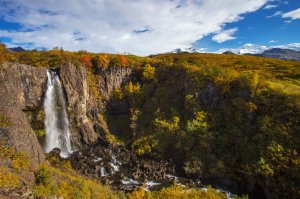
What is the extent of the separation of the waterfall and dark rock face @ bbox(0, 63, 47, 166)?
3.94 feet

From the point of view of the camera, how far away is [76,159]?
41.8 meters

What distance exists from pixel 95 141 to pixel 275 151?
27.4 metres

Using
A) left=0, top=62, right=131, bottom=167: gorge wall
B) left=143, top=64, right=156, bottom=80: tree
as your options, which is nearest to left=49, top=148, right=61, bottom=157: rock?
left=0, top=62, right=131, bottom=167: gorge wall

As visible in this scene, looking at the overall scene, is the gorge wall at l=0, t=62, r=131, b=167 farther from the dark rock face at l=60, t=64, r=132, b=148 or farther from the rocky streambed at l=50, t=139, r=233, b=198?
the rocky streambed at l=50, t=139, r=233, b=198

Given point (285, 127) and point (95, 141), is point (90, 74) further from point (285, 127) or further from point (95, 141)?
point (285, 127)

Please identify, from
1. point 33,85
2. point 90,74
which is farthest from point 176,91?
point 33,85

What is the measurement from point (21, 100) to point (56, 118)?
5913mm

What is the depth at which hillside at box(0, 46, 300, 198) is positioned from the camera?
105 feet

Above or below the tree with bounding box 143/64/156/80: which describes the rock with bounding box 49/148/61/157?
below

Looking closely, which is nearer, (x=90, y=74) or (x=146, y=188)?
(x=146, y=188)

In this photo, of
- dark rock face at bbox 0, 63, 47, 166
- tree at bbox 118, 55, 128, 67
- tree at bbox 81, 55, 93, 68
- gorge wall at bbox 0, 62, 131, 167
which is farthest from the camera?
tree at bbox 118, 55, 128, 67

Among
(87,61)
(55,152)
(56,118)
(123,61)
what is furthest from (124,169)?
(123,61)

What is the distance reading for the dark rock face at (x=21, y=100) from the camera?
99.2 ft

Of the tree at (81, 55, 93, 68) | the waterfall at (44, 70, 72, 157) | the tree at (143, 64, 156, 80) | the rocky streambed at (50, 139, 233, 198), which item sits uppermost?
the tree at (81, 55, 93, 68)
